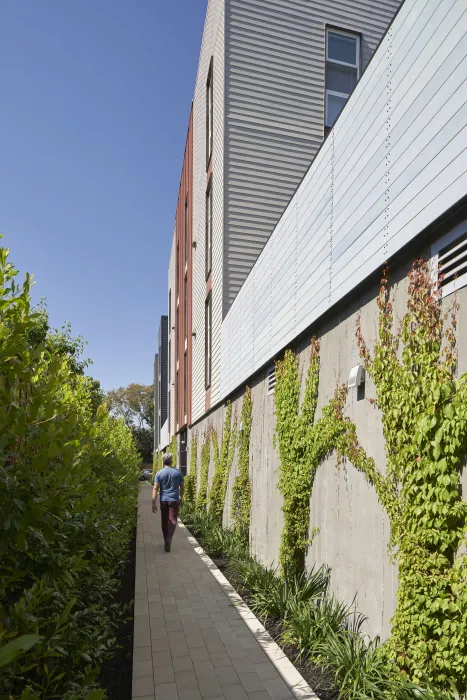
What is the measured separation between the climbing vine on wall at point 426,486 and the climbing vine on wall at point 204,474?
1035 centimetres

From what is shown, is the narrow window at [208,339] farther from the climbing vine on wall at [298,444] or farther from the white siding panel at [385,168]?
the climbing vine on wall at [298,444]

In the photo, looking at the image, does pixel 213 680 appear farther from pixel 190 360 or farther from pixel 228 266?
pixel 190 360

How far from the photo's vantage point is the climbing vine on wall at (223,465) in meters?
10.4

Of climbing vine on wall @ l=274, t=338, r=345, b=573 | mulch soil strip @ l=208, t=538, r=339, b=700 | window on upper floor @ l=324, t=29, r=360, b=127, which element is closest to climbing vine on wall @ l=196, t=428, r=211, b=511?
climbing vine on wall @ l=274, t=338, r=345, b=573

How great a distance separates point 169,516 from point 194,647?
4792mm

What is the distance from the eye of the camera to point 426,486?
328 cm

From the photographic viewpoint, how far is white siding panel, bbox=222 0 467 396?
3232 mm

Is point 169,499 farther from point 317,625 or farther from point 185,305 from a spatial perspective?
point 185,305

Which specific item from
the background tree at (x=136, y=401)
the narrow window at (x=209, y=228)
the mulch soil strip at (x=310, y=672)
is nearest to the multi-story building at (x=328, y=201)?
the narrow window at (x=209, y=228)

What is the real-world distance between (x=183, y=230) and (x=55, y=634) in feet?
71.0

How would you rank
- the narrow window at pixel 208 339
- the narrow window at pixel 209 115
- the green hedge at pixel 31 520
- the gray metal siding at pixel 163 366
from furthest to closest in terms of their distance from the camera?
the gray metal siding at pixel 163 366 < the narrow window at pixel 208 339 < the narrow window at pixel 209 115 < the green hedge at pixel 31 520

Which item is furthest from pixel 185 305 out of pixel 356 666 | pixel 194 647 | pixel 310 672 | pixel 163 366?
pixel 163 366

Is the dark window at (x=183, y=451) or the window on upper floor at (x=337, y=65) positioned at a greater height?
the window on upper floor at (x=337, y=65)

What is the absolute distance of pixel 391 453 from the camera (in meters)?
3.72
